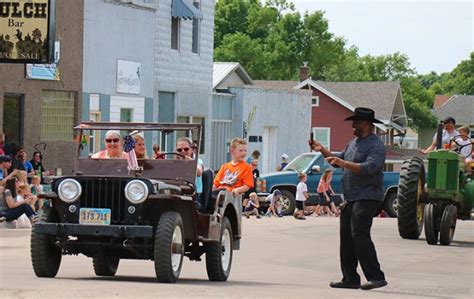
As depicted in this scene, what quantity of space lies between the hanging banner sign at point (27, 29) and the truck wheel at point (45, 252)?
13028 mm

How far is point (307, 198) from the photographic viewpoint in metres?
38.6

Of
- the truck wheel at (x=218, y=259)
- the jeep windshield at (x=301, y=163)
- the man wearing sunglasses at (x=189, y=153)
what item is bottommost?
the truck wheel at (x=218, y=259)

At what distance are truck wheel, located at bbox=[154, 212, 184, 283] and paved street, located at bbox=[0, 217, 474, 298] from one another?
0.18 metres

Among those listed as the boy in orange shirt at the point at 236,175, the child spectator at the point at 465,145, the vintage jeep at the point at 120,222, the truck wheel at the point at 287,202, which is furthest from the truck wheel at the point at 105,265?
the truck wheel at the point at 287,202

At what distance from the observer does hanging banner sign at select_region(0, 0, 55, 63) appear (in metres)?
28.5

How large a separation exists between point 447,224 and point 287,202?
46.8 ft

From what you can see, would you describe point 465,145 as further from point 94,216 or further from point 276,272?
point 94,216

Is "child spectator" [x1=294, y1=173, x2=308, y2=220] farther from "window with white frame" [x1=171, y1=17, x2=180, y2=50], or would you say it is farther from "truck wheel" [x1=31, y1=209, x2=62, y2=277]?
"truck wheel" [x1=31, y1=209, x2=62, y2=277]

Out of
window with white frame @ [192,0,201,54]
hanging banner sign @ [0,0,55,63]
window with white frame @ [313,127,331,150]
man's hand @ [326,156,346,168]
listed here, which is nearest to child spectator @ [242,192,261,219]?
hanging banner sign @ [0,0,55,63]

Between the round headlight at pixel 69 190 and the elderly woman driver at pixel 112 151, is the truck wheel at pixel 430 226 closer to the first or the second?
the elderly woman driver at pixel 112 151

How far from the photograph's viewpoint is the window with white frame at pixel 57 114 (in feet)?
124

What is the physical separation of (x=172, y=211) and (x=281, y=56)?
84.5m

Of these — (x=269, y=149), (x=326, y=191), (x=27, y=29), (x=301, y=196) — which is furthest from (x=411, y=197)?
(x=269, y=149)

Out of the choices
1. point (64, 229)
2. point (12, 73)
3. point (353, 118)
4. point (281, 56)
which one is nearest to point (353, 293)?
point (353, 118)
